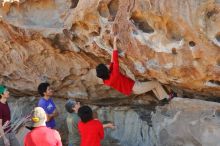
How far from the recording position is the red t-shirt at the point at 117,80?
5992 millimetres

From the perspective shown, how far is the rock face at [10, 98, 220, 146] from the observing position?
19.2ft

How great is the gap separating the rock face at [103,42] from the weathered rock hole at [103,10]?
0.01m

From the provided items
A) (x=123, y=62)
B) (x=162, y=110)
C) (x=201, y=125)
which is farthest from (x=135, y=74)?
(x=201, y=125)

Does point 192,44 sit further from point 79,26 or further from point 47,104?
point 47,104

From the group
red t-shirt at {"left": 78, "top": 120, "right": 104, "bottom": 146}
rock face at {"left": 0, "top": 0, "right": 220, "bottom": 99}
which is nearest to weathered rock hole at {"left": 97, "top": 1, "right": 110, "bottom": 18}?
rock face at {"left": 0, "top": 0, "right": 220, "bottom": 99}

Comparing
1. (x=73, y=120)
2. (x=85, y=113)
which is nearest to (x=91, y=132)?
(x=85, y=113)

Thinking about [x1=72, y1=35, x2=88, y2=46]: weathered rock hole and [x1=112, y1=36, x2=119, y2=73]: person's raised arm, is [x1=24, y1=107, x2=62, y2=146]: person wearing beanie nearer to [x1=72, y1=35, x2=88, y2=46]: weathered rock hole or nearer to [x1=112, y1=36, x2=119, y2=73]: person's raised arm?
[x1=112, y1=36, x2=119, y2=73]: person's raised arm

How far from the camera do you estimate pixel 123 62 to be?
6336mm

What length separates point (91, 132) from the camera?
18.1ft

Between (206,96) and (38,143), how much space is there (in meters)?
2.41

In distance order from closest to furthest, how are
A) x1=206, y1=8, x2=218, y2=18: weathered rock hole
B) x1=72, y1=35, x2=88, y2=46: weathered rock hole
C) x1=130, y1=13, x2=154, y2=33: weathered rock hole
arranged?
x1=206, y1=8, x2=218, y2=18: weathered rock hole, x1=130, y1=13, x2=154, y2=33: weathered rock hole, x1=72, y1=35, x2=88, y2=46: weathered rock hole

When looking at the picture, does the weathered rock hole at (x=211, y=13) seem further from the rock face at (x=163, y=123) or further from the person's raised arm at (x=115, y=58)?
the person's raised arm at (x=115, y=58)

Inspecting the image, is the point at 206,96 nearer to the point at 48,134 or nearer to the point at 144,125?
the point at 144,125

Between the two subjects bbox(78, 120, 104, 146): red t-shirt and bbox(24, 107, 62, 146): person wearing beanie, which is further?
bbox(78, 120, 104, 146): red t-shirt
